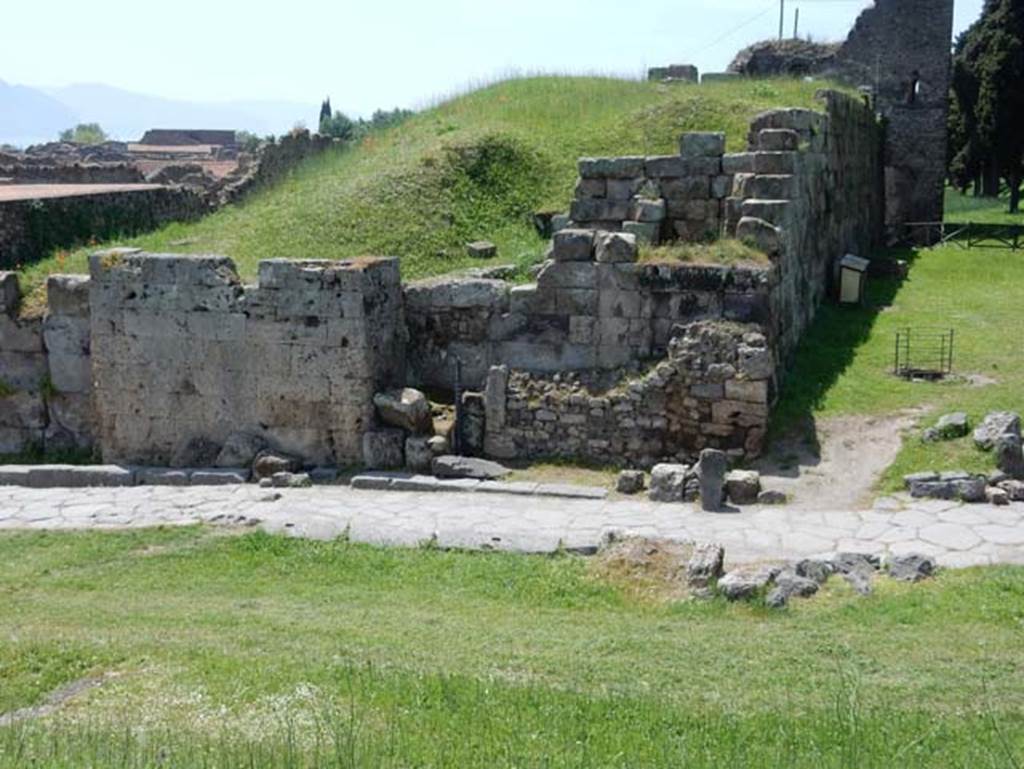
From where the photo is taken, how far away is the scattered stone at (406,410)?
1465 centimetres

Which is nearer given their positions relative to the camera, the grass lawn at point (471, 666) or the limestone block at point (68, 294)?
the grass lawn at point (471, 666)

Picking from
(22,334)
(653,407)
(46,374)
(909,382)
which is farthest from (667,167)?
(22,334)

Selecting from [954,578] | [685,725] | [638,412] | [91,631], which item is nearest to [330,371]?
[638,412]

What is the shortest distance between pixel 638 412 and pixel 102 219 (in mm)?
11500

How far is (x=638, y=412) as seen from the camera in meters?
14.6

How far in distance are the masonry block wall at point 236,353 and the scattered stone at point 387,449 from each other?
259 millimetres

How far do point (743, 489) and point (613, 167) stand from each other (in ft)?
19.9

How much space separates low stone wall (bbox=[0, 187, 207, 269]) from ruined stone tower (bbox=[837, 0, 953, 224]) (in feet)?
64.7

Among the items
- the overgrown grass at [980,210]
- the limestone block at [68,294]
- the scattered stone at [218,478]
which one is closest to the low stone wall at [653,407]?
the scattered stone at [218,478]

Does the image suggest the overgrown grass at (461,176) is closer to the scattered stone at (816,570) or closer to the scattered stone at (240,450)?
the scattered stone at (240,450)

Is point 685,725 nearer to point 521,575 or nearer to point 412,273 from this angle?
point 521,575

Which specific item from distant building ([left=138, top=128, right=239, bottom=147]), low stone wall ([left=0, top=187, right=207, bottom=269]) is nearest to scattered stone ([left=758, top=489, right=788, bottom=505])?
low stone wall ([left=0, top=187, right=207, bottom=269])

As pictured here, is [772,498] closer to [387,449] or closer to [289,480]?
[387,449]

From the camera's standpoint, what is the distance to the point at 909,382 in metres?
16.1
